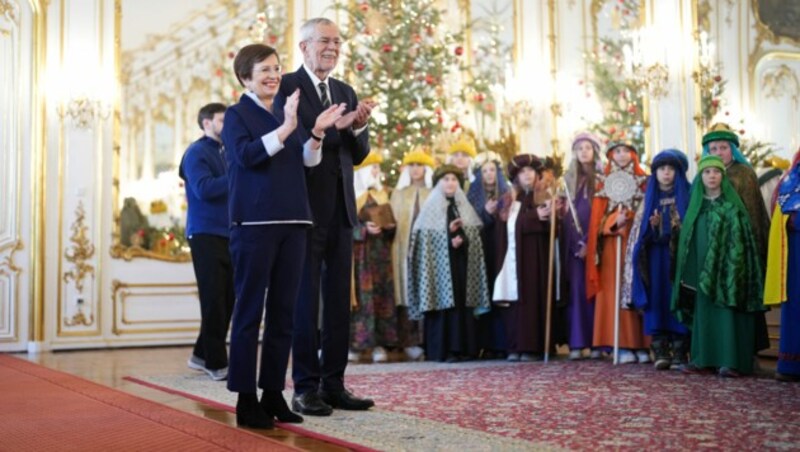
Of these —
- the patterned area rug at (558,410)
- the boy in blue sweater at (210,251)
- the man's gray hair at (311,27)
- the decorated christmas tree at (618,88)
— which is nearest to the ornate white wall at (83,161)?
the decorated christmas tree at (618,88)

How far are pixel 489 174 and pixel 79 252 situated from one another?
13.0 feet

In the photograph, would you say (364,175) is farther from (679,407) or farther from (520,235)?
(679,407)

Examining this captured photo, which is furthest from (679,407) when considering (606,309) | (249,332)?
(606,309)

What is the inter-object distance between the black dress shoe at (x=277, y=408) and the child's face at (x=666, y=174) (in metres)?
3.17

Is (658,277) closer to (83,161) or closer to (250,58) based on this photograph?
(250,58)

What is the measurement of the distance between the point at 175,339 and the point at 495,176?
3714 millimetres

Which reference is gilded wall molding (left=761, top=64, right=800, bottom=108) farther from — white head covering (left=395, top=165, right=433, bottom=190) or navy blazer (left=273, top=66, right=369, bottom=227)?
navy blazer (left=273, top=66, right=369, bottom=227)

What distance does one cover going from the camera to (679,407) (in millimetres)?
3941

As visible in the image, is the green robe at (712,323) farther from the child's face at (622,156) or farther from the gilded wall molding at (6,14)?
the gilded wall molding at (6,14)

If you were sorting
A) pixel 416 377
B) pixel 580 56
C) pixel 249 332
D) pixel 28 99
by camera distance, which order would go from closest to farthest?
pixel 249 332 < pixel 416 377 < pixel 28 99 < pixel 580 56

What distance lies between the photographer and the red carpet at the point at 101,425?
3154 mm

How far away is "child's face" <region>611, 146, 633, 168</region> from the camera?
6391 millimetres

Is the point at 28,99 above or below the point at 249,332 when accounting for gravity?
above

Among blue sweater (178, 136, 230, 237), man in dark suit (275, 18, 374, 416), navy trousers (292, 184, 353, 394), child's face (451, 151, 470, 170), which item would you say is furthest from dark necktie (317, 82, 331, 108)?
child's face (451, 151, 470, 170)
